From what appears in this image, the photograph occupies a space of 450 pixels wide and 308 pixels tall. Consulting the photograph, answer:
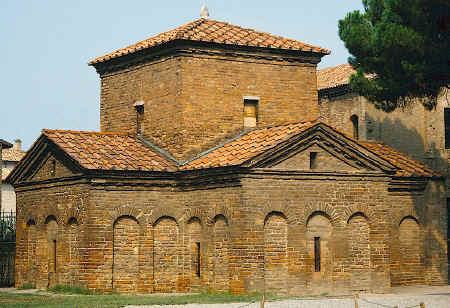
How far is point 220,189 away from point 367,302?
5119 millimetres

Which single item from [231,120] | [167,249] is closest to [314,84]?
[231,120]

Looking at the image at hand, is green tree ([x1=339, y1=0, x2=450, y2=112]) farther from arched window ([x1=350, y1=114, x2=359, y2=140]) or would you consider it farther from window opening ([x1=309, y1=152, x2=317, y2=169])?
arched window ([x1=350, y1=114, x2=359, y2=140])

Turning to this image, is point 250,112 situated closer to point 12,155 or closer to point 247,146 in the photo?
point 247,146

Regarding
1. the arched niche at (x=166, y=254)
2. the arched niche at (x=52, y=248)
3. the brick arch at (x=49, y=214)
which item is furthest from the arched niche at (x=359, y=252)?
the arched niche at (x=52, y=248)

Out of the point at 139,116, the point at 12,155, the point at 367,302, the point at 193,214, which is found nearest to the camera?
the point at 367,302

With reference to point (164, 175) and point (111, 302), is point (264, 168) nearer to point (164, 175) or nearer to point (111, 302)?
point (164, 175)

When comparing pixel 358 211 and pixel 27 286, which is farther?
pixel 27 286

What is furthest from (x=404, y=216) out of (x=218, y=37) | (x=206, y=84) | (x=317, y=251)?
(x=218, y=37)

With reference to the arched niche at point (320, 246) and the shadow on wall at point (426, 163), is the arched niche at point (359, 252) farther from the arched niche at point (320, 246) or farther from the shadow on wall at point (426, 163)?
the shadow on wall at point (426, 163)

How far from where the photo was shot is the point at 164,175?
23.1 meters

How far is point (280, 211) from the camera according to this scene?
21.3m

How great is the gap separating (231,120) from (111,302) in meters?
7.80

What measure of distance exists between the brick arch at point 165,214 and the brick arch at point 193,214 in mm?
158

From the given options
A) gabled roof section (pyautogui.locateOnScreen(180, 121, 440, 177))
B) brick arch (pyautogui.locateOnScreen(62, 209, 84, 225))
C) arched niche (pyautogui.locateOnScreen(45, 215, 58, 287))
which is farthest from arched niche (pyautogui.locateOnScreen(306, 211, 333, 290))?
arched niche (pyautogui.locateOnScreen(45, 215, 58, 287))
